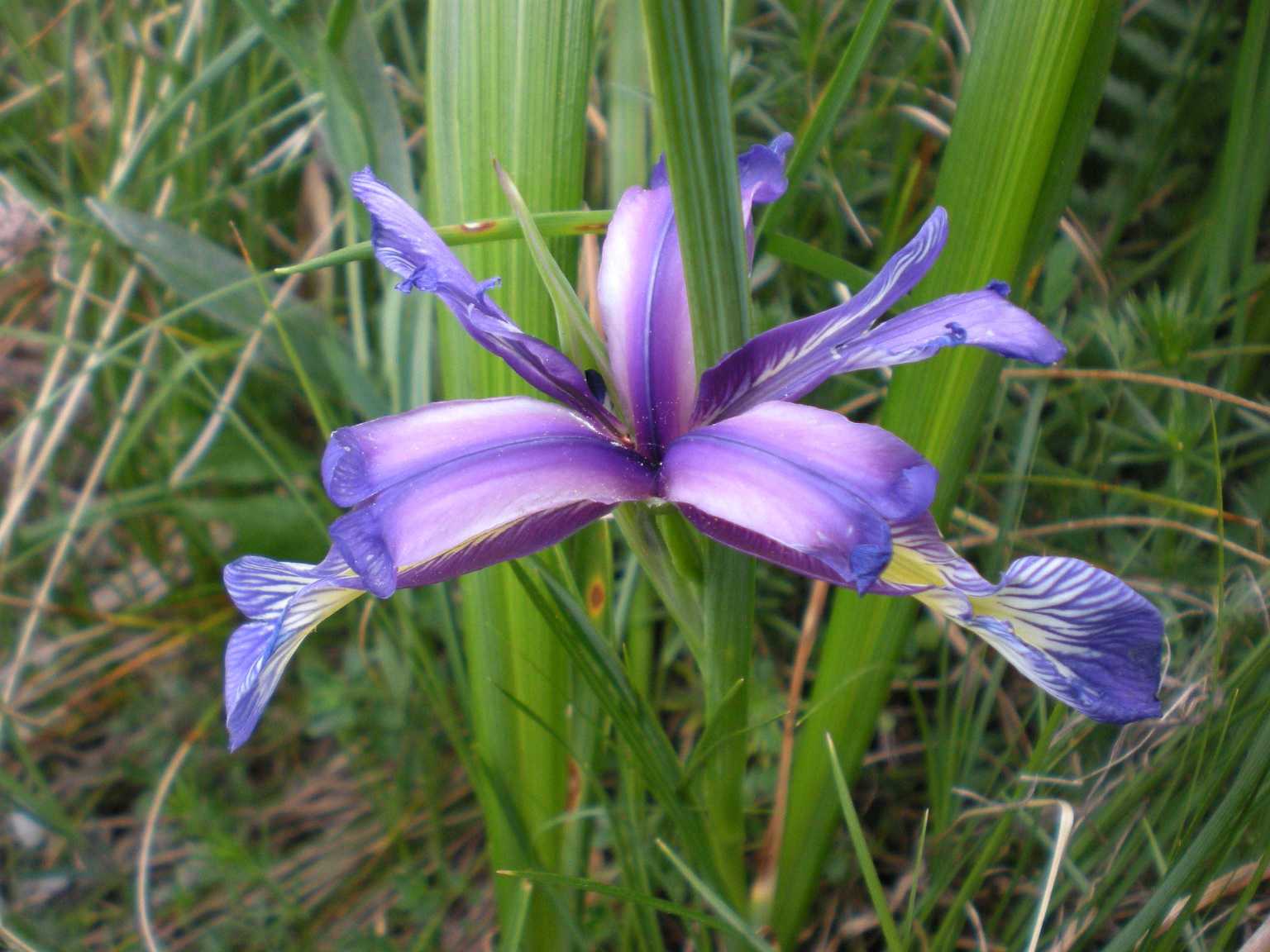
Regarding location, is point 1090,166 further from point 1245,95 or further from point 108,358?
point 108,358

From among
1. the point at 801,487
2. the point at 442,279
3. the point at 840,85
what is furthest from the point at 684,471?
the point at 840,85

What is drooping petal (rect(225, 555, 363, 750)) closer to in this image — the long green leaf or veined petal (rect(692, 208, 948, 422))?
veined petal (rect(692, 208, 948, 422))

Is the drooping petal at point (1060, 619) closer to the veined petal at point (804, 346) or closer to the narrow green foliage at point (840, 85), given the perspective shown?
the veined petal at point (804, 346)

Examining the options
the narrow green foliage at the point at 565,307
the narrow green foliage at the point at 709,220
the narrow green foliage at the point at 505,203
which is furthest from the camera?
the narrow green foliage at the point at 505,203

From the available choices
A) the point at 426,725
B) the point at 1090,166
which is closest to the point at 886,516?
the point at 426,725

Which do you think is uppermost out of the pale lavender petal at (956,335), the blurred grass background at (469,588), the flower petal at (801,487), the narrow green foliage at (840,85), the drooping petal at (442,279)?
the narrow green foliage at (840,85)

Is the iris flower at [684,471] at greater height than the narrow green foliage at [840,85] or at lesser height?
lesser

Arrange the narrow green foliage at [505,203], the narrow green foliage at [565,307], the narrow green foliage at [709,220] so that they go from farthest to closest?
the narrow green foliage at [505,203] < the narrow green foliage at [565,307] < the narrow green foliage at [709,220]

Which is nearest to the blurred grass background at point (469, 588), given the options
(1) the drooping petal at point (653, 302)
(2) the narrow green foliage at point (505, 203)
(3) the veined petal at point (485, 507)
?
(2) the narrow green foliage at point (505, 203)
